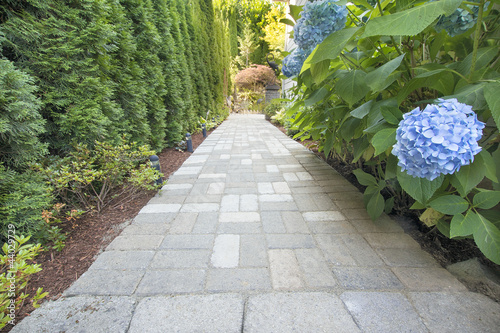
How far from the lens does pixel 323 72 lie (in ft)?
4.21

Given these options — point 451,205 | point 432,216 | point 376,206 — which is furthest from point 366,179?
point 451,205

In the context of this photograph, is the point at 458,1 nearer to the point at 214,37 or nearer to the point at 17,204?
the point at 17,204

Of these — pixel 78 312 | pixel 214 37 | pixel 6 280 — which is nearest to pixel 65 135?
pixel 6 280

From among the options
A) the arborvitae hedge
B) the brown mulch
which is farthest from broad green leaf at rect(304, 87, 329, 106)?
the arborvitae hedge

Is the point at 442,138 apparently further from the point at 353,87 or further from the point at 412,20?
the point at 353,87

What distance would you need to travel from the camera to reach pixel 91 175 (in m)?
1.78

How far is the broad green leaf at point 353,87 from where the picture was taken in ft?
4.09

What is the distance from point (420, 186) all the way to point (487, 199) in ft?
0.94

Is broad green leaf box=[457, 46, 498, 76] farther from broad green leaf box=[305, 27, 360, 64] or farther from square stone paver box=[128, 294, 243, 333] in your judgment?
square stone paver box=[128, 294, 243, 333]

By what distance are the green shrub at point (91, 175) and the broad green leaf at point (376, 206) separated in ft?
5.91

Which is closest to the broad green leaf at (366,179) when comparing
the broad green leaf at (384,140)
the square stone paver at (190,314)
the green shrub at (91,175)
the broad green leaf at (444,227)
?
the broad green leaf at (444,227)

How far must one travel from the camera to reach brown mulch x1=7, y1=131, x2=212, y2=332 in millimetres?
1149

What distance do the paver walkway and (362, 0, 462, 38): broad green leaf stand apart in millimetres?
1087

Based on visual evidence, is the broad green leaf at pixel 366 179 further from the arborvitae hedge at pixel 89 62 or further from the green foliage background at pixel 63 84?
the arborvitae hedge at pixel 89 62
